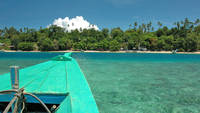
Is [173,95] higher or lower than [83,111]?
lower

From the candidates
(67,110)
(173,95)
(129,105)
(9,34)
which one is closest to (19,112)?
(67,110)

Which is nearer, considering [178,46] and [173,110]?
[173,110]

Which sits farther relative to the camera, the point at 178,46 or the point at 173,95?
the point at 178,46

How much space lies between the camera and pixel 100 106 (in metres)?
4.54

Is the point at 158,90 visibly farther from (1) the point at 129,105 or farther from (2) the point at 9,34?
(2) the point at 9,34

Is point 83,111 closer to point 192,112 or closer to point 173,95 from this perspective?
point 192,112

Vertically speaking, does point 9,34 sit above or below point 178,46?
above

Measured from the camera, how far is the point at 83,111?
1.99 meters

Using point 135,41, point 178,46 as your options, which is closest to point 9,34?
point 135,41

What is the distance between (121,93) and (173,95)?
223 centimetres

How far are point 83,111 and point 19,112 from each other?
92cm

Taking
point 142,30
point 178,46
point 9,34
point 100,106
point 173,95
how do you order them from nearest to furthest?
1. point 100,106
2. point 173,95
3. point 178,46
4. point 142,30
5. point 9,34

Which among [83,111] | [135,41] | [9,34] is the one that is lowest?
[83,111]

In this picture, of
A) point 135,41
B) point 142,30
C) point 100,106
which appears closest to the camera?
point 100,106
